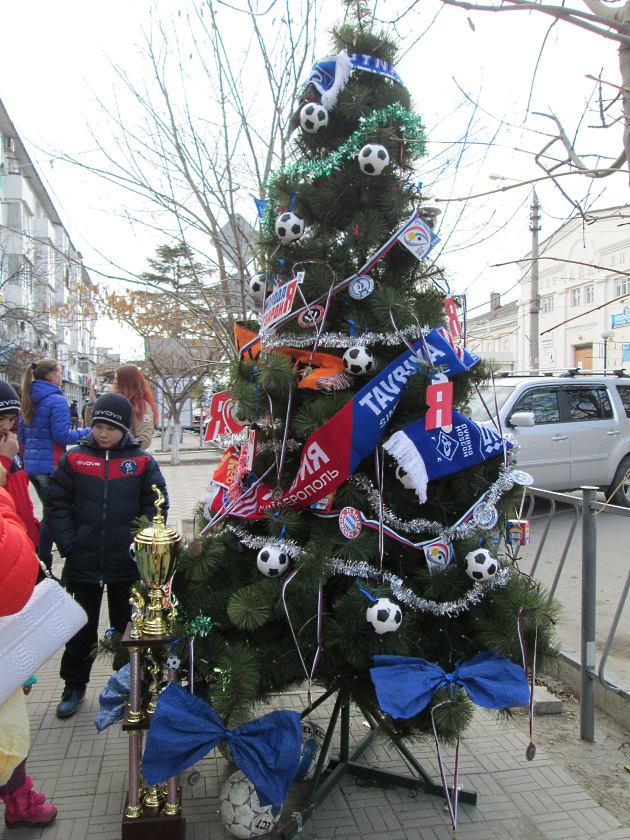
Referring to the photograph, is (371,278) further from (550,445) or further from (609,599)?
(550,445)

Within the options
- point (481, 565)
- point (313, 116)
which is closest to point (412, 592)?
point (481, 565)

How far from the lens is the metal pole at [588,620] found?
3.70 m

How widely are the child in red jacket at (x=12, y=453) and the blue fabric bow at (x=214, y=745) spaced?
69.7 inches

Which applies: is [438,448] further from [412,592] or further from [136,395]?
[136,395]

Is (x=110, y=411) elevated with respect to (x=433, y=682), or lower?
elevated

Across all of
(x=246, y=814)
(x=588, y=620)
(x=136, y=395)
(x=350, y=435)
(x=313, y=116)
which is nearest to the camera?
(x=350, y=435)

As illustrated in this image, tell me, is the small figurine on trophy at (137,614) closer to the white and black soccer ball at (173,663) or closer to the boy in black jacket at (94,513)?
the white and black soccer ball at (173,663)

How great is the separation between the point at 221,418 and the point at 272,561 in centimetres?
92

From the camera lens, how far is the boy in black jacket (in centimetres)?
379

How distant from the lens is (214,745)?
247 cm

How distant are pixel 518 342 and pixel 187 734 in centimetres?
3983

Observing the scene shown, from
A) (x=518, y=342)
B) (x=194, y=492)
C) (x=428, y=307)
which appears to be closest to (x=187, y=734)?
(x=428, y=307)

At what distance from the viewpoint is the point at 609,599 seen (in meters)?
6.36

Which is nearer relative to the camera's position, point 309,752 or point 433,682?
point 433,682
